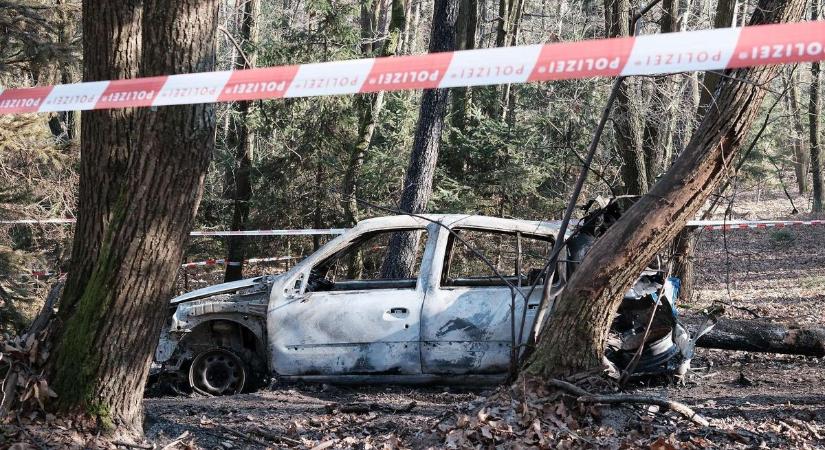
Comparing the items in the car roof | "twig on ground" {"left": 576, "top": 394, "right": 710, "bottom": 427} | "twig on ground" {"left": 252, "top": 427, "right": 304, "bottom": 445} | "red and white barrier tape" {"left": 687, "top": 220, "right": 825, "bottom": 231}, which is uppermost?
"red and white barrier tape" {"left": 687, "top": 220, "right": 825, "bottom": 231}

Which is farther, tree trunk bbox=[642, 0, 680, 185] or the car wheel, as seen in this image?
tree trunk bbox=[642, 0, 680, 185]

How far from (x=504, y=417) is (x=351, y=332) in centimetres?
252

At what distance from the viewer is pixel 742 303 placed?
46.9 ft

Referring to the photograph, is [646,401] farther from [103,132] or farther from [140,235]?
[103,132]

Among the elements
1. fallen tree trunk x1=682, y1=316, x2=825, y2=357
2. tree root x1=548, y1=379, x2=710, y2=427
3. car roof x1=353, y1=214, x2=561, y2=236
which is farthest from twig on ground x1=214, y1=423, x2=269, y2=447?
fallen tree trunk x1=682, y1=316, x2=825, y2=357

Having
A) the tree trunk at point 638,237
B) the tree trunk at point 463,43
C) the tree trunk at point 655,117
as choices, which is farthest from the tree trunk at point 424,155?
the tree trunk at point 638,237

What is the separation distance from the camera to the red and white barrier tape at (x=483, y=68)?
3.98 meters

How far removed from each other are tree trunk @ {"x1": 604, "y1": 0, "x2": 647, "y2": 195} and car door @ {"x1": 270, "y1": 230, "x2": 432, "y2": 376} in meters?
6.09

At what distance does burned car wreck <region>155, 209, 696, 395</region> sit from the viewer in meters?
7.21

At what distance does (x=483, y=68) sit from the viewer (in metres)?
4.64

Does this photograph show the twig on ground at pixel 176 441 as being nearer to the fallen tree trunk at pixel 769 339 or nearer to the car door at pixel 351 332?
the car door at pixel 351 332

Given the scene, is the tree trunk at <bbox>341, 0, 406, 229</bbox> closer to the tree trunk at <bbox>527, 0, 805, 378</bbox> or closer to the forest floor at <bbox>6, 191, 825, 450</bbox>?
the forest floor at <bbox>6, 191, 825, 450</bbox>

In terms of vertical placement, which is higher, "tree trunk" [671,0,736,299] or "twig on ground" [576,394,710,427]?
"tree trunk" [671,0,736,299]

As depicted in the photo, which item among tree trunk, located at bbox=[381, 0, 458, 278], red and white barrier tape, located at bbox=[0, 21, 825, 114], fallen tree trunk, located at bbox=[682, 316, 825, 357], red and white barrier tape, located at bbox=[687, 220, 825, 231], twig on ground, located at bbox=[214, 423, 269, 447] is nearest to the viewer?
red and white barrier tape, located at bbox=[0, 21, 825, 114]
